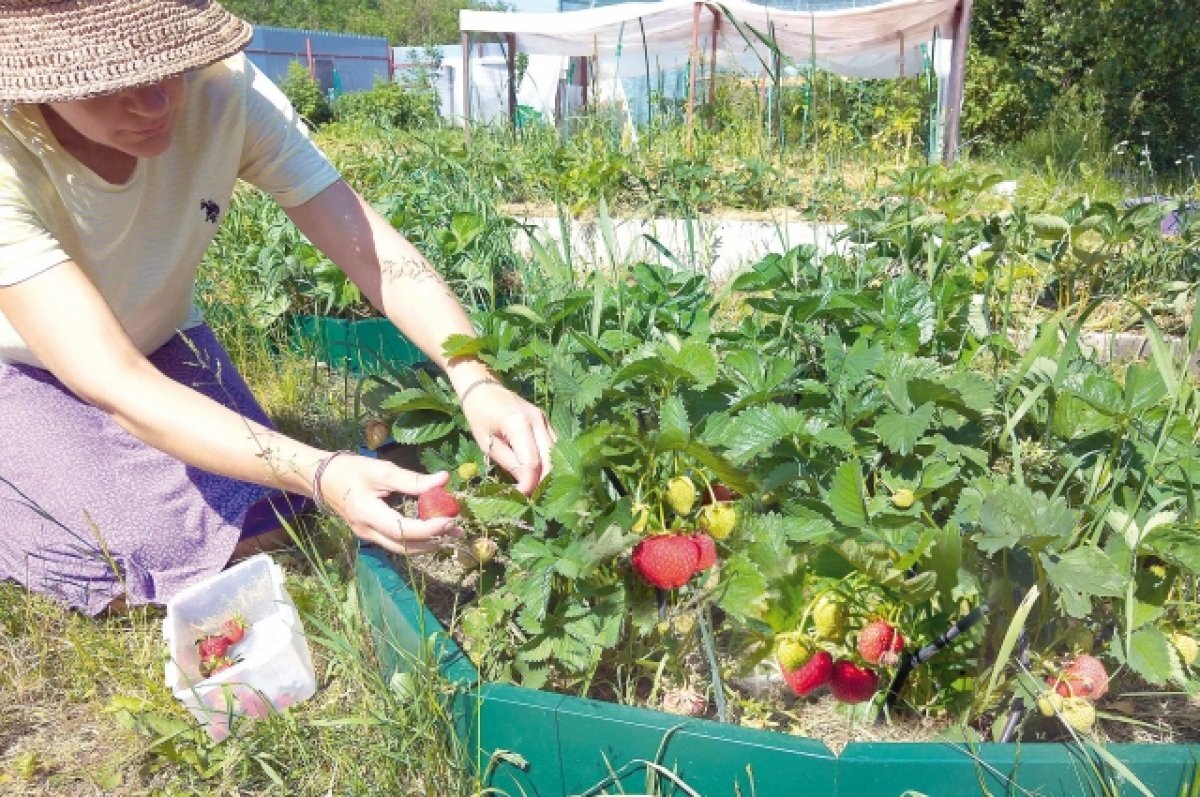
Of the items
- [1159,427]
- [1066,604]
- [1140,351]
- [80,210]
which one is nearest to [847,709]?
[1066,604]

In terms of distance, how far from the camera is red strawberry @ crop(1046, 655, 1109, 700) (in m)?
1.10

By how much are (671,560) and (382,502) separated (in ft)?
1.29

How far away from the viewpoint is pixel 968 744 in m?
1.06

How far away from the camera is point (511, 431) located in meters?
1.47

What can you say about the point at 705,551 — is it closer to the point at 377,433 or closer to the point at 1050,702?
the point at 1050,702

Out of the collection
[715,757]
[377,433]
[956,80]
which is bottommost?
[715,757]

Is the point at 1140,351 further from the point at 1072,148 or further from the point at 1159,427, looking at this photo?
the point at 1072,148

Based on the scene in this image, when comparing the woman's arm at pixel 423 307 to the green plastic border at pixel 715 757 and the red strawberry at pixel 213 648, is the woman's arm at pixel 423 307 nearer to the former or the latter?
the green plastic border at pixel 715 757

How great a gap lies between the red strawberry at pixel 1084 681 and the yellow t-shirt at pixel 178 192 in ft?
5.17

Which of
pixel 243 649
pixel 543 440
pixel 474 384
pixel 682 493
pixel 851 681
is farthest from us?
pixel 243 649

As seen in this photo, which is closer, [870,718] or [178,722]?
[870,718]

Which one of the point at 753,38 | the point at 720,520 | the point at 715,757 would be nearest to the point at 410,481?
the point at 720,520

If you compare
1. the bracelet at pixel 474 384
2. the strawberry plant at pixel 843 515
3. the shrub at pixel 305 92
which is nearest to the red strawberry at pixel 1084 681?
the strawberry plant at pixel 843 515

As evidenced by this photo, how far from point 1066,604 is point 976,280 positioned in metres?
1.48
